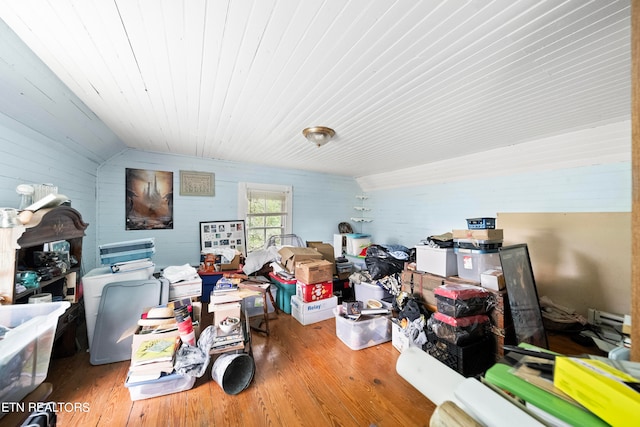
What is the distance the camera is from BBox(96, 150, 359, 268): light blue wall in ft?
10.4

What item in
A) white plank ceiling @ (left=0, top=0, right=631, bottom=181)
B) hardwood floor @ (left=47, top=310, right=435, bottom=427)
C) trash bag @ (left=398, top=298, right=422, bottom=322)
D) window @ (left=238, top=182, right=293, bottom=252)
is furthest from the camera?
window @ (left=238, top=182, right=293, bottom=252)

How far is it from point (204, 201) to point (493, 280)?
3844mm

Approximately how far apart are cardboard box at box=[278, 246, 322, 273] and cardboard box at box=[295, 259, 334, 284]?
0.21 metres

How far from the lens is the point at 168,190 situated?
3.53m

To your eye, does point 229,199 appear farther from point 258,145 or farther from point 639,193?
point 639,193

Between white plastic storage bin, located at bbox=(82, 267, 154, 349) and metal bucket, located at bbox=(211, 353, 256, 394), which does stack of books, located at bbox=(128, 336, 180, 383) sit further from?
white plastic storage bin, located at bbox=(82, 267, 154, 349)

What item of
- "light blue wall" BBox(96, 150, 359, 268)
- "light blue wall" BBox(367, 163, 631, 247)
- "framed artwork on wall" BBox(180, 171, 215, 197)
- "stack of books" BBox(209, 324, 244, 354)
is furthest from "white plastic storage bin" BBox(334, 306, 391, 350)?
"framed artwork on wall" BBox(180, 171, 215, 197)

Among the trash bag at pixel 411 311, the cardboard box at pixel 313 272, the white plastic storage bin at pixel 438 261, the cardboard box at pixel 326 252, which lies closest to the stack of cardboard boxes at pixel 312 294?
the cardboard box at pixel 313 272

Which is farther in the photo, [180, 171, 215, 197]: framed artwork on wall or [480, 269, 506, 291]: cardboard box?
[180, 171, 215, 197]: framed artwork on wall

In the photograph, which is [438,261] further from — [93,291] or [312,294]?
[93,291]

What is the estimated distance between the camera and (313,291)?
2.95 meters

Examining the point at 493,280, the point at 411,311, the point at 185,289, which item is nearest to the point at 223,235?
the point at 185,289

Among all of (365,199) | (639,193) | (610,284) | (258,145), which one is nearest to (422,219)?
(365,199)

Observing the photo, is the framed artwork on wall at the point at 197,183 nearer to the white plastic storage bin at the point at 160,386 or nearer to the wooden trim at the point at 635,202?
the white plastic storage bin at the point at 160,386
